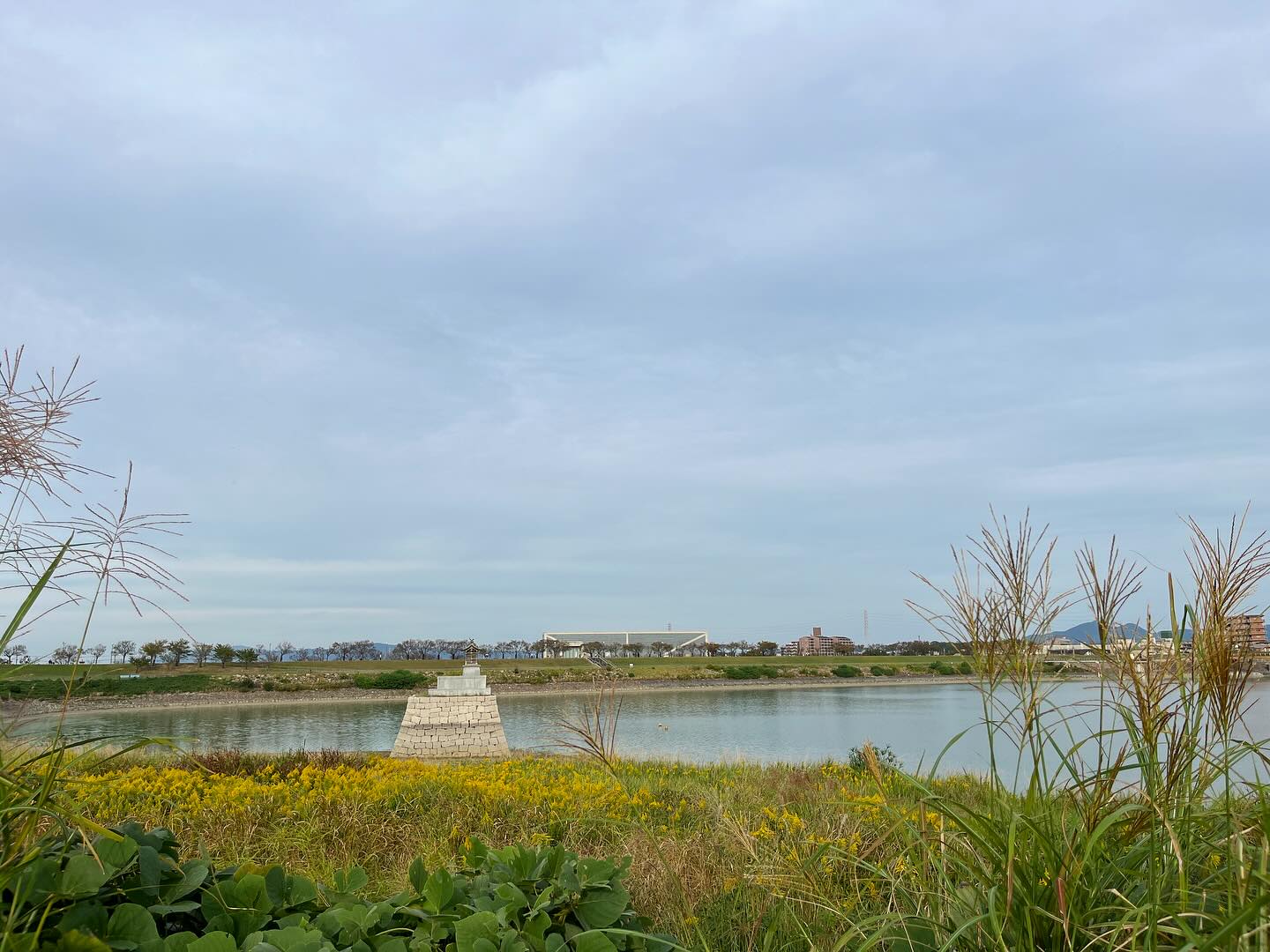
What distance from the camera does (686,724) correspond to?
27844mm

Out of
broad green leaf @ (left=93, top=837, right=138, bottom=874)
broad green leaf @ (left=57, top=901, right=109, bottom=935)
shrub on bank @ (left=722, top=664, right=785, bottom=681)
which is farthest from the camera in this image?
shrub on bank @ (left=722, top=664, right=785, bottom=681)

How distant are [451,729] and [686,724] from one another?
1150 cm

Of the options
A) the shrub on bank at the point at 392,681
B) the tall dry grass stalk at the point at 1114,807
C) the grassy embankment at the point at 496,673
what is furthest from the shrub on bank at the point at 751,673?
the tall dry grass stalk at the point at 1114,807

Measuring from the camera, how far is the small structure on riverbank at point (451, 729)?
59.5 ft

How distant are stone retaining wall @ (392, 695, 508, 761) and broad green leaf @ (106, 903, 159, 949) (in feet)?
55.2

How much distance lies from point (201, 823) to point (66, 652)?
9.64 ft

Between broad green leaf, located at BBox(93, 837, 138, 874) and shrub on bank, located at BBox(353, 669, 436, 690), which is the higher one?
broad green leaf, located at BBox(93, 837, 138, 874)

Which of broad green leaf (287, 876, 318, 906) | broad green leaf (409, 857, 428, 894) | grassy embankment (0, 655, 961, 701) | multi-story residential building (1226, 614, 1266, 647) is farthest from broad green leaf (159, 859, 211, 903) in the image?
grassy embankment (0, 655, 961, 701)

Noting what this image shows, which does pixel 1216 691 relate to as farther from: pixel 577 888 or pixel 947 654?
pixel 577 888

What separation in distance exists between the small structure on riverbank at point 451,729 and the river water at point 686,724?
114 cm

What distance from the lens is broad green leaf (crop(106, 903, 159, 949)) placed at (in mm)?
1793

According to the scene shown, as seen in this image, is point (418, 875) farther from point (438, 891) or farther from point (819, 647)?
point (819, 647)

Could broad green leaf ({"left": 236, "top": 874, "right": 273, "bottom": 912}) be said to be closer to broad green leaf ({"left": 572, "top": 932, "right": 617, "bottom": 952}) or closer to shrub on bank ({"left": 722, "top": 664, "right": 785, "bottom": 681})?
broad green leaf ({"left": 572, "top": 932, "right": 617, "bottom": 952})

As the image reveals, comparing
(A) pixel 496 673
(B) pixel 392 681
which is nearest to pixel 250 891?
(B) pixel 392 681
